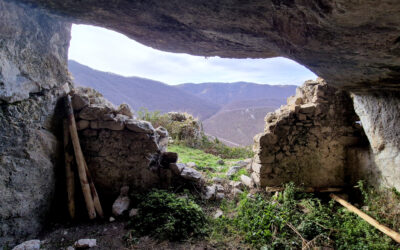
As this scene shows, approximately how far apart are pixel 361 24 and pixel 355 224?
2891 millimetres

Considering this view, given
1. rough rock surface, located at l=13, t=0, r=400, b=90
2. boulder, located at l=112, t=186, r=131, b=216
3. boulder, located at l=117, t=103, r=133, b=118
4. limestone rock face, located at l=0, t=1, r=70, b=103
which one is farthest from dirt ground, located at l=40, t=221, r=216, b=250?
rough rock surface, located at l=13, t=0, r=400, b=90

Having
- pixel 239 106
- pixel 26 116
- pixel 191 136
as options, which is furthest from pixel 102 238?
pixel 239 106

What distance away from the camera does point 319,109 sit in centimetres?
422

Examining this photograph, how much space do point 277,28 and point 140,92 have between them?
27.5 meters

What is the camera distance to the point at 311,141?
13.9ft

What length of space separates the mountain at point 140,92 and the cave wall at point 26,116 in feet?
62.6

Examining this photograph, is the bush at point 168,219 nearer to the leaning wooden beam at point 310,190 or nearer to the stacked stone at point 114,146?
the stacked stone at point 114,146

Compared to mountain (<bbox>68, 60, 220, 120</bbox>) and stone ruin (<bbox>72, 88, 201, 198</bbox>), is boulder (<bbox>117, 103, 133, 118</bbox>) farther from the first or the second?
mountain (<bbox>68, 60, 220, 120</bbox>)

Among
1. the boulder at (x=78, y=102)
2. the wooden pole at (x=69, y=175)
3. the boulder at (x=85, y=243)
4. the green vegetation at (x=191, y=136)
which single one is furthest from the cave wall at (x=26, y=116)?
the green vegetation at (x=191, y=136)

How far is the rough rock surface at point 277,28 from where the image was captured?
1.55 m

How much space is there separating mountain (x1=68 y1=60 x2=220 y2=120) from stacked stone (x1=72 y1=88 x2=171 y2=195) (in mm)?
18261

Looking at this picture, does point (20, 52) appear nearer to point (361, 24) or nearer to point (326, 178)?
point (361, 24)

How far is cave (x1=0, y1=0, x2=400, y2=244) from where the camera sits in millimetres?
1747

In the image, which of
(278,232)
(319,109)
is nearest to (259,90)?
(319,109)
